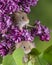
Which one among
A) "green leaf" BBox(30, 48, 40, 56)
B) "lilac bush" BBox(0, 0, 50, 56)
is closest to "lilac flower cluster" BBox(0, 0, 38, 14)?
"lilac bush" BBox(0, 0, 50, 56)

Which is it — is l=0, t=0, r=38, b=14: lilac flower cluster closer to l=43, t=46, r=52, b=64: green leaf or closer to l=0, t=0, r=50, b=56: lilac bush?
l=0, t=0, r=50, b=56: lilac bush

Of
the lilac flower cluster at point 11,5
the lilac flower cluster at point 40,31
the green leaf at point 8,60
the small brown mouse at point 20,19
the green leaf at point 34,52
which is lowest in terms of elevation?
the green leaf at point 8,60

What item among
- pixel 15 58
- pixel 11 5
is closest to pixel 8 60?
pixel 15 58

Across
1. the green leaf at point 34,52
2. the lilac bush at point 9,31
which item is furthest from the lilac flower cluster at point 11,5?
the green leaf at point 34,52

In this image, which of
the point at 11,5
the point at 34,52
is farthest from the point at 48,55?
the point at 11,5

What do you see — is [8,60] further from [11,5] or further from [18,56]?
[11,5]

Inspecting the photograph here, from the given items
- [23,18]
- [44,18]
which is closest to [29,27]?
[23,18]

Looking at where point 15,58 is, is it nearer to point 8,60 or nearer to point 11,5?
point 8,60

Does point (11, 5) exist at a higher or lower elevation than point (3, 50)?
higher

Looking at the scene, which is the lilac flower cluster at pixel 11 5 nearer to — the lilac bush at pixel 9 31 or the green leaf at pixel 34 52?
the lilac bush at pixel 9 31
